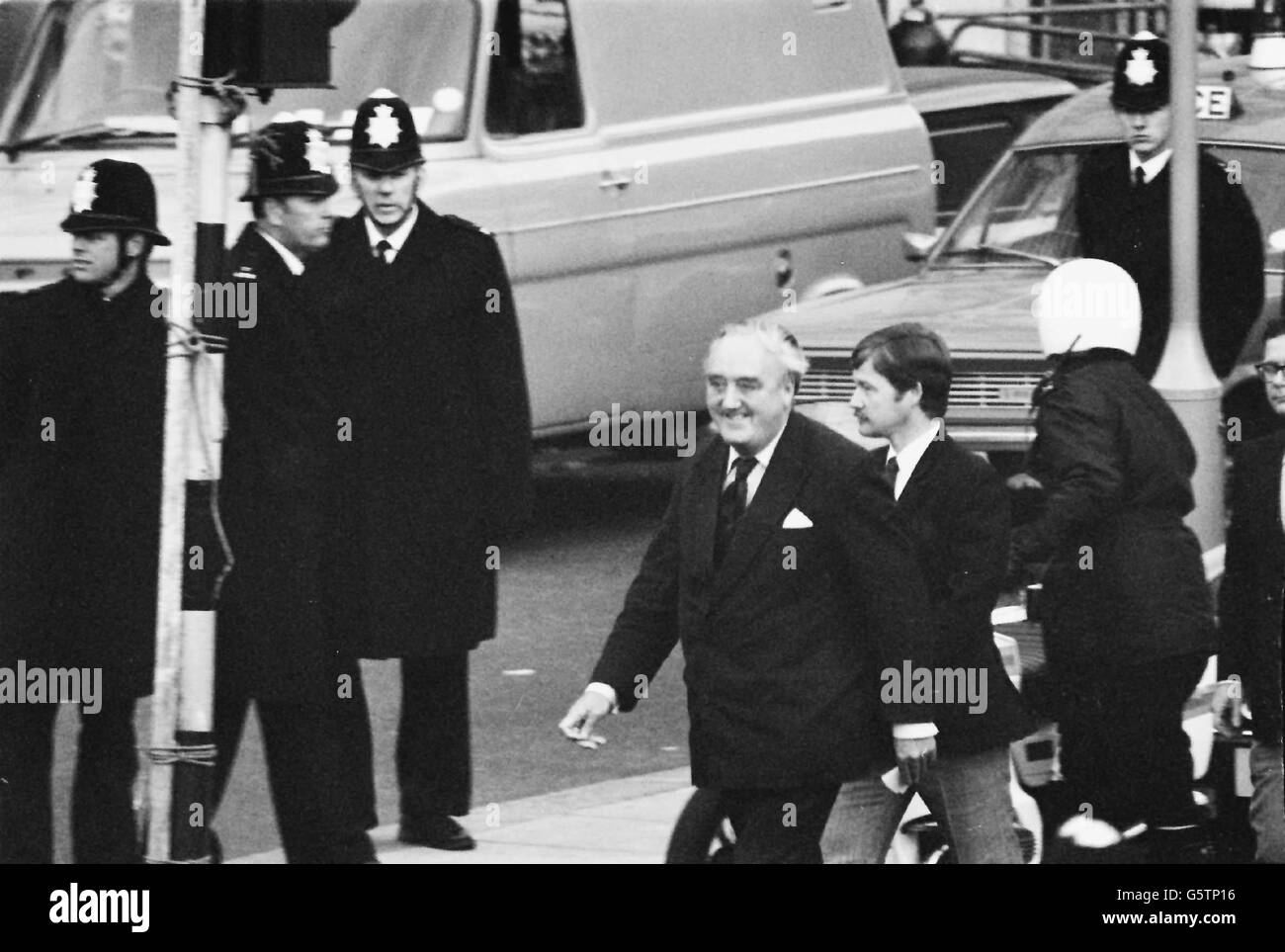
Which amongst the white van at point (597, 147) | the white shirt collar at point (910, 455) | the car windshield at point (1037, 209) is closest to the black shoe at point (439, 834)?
the white shirt collar at point (910, 455)

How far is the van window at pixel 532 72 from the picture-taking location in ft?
40.9

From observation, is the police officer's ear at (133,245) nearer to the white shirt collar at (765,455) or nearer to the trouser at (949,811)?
the white shirt collar at (765,455)

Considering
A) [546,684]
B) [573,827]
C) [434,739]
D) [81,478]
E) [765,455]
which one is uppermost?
[765,455]

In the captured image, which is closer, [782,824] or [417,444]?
[782,824]

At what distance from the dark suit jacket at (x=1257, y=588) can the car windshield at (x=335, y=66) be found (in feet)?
18.5

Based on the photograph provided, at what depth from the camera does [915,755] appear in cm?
643

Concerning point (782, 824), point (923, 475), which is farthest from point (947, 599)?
point (782, 824)

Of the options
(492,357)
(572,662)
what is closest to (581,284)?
(572,662)

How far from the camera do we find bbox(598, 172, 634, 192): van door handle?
12734 mm

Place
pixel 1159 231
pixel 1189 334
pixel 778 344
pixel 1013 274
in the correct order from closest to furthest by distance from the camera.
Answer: pixel 778 344 → pixel 1189 334 → pixel 1159 231 → pixel 1013 274

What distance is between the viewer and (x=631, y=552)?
42.3ft

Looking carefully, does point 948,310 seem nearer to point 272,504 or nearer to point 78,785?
point 272,504

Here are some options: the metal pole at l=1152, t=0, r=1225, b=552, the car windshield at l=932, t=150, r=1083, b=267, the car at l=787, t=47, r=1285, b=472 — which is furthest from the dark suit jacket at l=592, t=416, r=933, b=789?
the car windshield at l=932, t=150, r=1083, b=267

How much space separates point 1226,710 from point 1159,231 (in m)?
2.52
